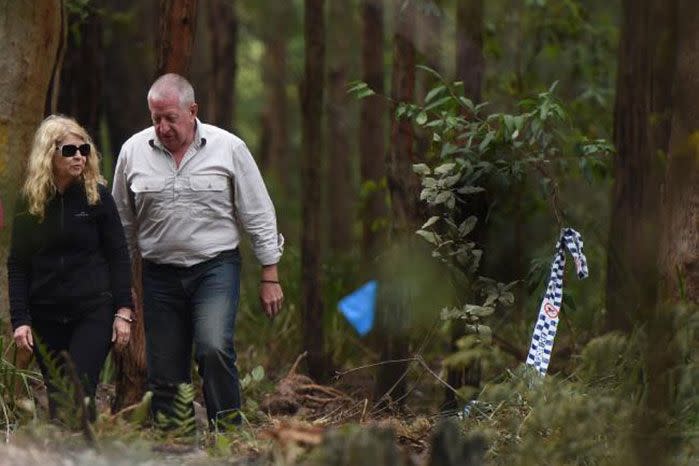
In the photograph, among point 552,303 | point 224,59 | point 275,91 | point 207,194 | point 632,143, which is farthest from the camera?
point 275,91

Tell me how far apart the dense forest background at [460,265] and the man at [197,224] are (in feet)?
1.38

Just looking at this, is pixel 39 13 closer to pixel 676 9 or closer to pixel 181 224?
pixel 181 224

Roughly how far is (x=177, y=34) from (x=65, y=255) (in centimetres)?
213

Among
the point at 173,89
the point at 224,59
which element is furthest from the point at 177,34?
the point at 224,59

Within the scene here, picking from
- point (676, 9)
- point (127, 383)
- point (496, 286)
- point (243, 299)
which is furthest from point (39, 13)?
point (676, 9)

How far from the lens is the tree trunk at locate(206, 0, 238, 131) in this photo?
59.3ft

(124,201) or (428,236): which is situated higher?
(124,201)

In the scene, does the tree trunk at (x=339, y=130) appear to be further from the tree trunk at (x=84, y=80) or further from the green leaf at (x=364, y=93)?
the green leaf at (x=364, y=93)

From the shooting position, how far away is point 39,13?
872cm

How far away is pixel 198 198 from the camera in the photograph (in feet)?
24.6

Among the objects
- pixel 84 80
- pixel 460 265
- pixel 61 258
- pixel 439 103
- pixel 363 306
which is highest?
pixel 84 80

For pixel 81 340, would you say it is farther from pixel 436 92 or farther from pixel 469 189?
pixel 436 92

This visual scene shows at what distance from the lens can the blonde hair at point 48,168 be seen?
7.08 m

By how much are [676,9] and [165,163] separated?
470 centimetres
